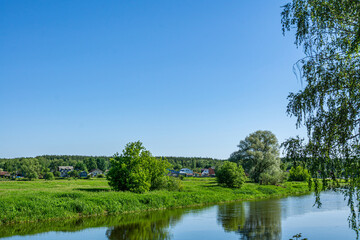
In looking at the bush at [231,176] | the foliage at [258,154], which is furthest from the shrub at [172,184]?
the foliage at [258,154]

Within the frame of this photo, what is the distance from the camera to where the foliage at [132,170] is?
34.1m

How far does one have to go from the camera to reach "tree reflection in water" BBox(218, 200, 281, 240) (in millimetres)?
20797

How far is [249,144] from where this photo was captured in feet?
204

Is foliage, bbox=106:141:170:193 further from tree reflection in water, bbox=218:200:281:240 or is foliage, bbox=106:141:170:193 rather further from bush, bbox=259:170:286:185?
bush, bbox=259:170:286:185

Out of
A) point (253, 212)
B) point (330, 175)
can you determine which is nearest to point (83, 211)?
point (253, 212)

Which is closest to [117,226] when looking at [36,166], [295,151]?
[295,151]

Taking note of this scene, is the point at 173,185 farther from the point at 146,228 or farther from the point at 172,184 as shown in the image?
the point at 146,228

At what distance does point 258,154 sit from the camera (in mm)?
58625

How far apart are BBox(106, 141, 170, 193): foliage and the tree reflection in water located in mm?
8849

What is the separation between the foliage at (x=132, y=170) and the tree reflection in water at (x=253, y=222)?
348 inches

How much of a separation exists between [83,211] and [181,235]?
10.2 m

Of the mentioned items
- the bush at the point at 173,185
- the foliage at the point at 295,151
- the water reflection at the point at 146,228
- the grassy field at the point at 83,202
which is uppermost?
the foliage at the point at 295,151

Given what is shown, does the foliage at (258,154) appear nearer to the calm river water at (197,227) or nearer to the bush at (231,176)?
the bush at (231,176)

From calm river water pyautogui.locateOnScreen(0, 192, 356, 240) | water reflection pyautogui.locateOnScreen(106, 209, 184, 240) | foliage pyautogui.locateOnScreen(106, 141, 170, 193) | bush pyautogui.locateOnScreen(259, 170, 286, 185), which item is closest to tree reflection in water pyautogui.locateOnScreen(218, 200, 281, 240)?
calm river water pyautogui.locateOnScreen(0, 192, 356, 240)
